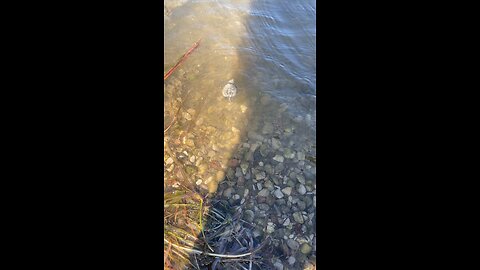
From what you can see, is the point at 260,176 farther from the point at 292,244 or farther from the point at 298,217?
the point at 292,244

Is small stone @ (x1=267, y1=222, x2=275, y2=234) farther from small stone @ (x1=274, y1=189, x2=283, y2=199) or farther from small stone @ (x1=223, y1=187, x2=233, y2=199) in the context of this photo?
small stone @ (x1=223, y1=187, x2=233, y2=199)

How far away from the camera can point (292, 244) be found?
220 cm

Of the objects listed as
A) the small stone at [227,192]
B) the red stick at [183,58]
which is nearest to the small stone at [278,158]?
the small stone at [227,192]

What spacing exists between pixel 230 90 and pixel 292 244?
1203 mm

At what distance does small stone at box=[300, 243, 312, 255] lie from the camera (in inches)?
85.6

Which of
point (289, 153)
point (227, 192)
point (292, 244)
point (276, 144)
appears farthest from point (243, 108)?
point (292, 244)

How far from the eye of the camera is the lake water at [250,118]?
229cm

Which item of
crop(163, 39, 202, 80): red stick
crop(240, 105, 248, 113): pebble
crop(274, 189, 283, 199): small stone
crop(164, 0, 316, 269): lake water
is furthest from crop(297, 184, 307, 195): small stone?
crop(163, 39, 202, 80): red stick
